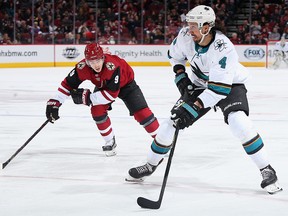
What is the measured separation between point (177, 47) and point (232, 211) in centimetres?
112

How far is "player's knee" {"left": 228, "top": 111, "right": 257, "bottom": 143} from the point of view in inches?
150

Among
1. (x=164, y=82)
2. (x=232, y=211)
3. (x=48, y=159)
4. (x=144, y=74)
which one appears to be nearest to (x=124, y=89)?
(x=48, y=159)

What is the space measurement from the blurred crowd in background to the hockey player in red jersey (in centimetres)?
1166

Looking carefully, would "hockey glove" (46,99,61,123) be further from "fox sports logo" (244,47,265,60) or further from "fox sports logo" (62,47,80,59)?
"fox sports logo" (244,47,265,60)

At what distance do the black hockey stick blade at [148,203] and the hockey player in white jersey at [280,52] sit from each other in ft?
43.3

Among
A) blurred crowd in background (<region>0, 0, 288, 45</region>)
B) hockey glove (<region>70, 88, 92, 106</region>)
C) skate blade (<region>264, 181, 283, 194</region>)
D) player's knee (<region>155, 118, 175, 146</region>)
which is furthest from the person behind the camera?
blurred crowd in background (<region>0, 0, 288, 45</region>)

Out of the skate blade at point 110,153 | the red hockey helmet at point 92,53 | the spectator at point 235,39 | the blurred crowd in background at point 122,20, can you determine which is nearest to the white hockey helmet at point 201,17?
the red hockey helmet at point 92,53

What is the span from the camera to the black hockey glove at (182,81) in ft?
13.4

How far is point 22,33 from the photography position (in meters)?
16.8

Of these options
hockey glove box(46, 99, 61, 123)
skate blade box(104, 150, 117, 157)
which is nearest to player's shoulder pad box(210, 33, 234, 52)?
hockey glove box(46, 99, 61, 123)

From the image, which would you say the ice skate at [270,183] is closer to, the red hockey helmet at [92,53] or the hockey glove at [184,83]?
the hockey glove at [184,83]

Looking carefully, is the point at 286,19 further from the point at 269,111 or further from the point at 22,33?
the point at 269,111

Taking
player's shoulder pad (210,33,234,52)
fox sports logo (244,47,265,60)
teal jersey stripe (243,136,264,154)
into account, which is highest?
player's shoulder pad (210,33,234,52)

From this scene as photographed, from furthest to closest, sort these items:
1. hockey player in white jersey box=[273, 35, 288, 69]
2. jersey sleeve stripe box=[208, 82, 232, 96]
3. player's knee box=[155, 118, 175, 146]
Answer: hockey player in white jersey box=[273, 35, 288, 69] < player's knee box=[155, 118, 175, 146] < jersey sleeve stripe box=[208, 82, 232, 96]
